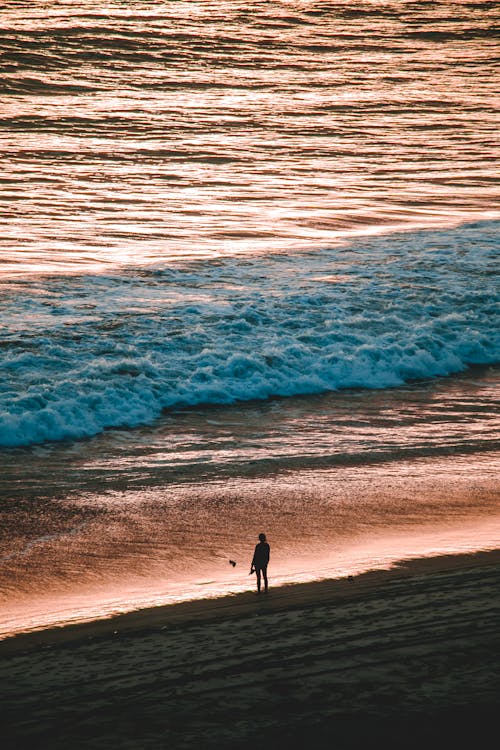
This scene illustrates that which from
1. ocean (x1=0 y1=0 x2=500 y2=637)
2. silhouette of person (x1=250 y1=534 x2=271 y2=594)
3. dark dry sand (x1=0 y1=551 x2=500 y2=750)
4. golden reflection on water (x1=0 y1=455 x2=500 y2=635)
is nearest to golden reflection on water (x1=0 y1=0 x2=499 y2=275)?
ocean (x1=0 y1=0 x2=500 y2=637)

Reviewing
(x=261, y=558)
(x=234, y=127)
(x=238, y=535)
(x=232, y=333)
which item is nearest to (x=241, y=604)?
(x=261, y=558)

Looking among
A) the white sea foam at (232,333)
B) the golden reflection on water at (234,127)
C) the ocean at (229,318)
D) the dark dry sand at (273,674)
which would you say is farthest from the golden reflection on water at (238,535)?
the golden reflection on water at (234,127)

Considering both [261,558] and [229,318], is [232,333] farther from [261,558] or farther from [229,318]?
[261,558]

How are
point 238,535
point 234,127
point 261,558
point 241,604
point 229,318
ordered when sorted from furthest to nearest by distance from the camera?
point 234,127 → point 229,318 → point 238,535 → point 261,558 → point 241,604

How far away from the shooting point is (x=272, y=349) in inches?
593

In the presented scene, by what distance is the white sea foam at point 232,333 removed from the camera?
509 inches

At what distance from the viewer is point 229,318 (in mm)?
16141

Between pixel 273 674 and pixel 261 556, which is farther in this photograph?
pixel 261 556

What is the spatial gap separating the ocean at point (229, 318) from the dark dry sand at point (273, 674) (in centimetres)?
67

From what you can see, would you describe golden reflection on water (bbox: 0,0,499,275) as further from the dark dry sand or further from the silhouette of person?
the dark dry sand

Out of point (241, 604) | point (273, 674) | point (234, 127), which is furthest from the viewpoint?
point (234, 127)

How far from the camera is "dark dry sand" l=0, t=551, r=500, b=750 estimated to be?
16.8 feet

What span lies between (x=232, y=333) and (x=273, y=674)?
10.2 metres

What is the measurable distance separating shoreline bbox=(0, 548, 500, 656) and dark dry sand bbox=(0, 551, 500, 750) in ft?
0.06
